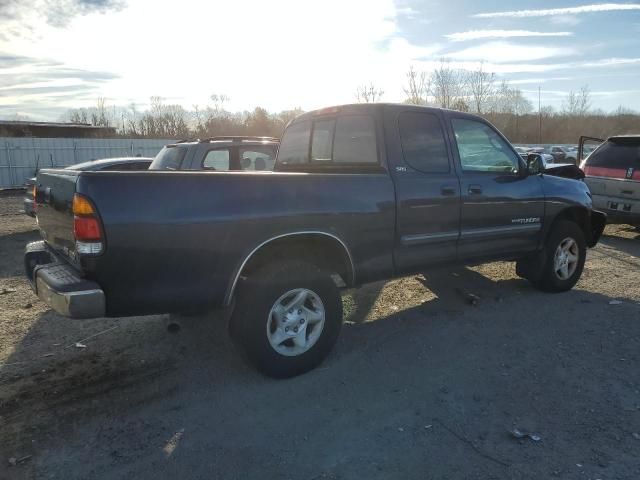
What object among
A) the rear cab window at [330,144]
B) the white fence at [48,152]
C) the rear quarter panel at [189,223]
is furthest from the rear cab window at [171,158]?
the white fence at [48,152]

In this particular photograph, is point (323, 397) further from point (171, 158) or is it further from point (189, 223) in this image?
point (171, 158)

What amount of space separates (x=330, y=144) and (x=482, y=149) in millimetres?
1598

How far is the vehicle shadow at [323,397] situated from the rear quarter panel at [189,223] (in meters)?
0.79

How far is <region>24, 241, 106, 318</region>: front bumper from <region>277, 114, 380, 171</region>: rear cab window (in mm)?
2413

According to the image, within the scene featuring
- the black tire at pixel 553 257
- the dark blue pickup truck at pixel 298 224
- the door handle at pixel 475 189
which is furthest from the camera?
the black tire at pixel 553 257

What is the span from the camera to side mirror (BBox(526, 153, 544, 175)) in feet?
17.3

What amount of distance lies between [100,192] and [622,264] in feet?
23.4

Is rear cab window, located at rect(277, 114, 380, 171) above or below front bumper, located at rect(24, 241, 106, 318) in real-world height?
above

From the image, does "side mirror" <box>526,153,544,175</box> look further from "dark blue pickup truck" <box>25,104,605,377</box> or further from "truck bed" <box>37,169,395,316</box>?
"truck bed" <box>37,169,395,316</box>

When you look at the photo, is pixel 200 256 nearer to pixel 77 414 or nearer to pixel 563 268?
pixel 77 414

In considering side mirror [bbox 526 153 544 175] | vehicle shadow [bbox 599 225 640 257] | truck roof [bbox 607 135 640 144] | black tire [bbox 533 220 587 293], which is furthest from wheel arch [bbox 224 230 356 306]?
truck roof [bbox 607 135 640 144]

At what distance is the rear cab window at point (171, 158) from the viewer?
7132mm

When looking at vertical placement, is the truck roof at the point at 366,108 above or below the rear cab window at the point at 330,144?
above

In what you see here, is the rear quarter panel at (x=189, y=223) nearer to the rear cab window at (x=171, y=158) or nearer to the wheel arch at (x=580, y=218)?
the wheel arch at (x=580, y=218)
